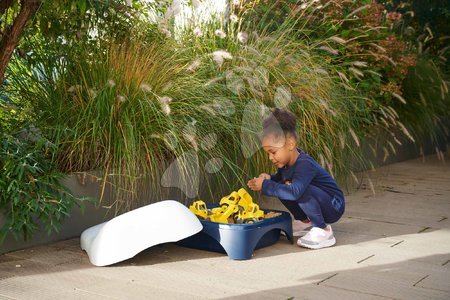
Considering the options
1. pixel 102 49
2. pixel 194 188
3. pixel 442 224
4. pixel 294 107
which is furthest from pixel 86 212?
pixel 442 224

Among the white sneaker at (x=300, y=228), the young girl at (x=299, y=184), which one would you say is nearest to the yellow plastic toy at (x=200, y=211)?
the young girl at (x=299, y=184)

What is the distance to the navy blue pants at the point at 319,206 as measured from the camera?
158 inches

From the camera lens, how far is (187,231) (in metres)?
3.68

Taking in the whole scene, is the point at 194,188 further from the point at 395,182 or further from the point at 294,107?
the point at 395,182

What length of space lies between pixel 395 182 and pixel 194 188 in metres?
2.05

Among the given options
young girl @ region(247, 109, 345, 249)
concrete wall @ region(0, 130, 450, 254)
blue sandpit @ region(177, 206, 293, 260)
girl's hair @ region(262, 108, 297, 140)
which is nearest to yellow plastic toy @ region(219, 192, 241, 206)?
young girl @ region(247, 109, 345, 249)

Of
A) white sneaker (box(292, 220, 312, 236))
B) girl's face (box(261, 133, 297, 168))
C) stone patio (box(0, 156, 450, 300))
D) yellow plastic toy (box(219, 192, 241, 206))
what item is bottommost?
stone patio (box(0, 156, 450, 300))

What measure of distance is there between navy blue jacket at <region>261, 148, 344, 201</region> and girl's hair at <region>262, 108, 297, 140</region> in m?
0.16

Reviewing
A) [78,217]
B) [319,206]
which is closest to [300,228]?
[319,206]

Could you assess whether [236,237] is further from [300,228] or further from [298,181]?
[300,228]

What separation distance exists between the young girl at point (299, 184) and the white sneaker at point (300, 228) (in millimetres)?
149

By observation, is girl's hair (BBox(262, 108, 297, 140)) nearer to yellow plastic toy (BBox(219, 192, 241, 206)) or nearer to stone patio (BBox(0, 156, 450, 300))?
yellow plastic toy (BBox(219, 192, 241, 206))

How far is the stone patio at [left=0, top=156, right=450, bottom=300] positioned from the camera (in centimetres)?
316

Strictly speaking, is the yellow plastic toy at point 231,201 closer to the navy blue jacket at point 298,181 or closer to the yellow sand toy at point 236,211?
the yellow sand toy at point 236,211
